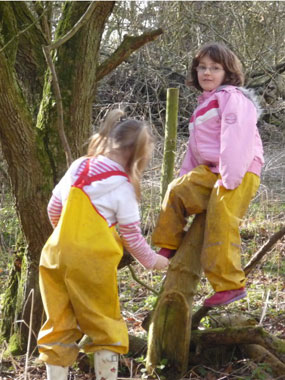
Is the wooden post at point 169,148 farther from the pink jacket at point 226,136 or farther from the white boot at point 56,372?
the white boot at point 56,372

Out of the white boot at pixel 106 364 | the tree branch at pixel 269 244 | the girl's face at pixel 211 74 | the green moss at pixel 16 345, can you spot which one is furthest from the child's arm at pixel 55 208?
the green moss at pixel 16 345

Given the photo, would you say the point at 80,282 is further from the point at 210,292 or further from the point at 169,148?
the point at 210,292

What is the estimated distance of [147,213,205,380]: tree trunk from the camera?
2846 mm

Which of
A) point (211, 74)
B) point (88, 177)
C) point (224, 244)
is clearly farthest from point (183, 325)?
point (211, 74)

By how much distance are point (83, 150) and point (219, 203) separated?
133 cm

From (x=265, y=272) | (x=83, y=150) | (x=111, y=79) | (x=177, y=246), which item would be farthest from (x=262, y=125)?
(x=177, y=246)

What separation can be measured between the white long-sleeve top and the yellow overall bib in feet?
1.26

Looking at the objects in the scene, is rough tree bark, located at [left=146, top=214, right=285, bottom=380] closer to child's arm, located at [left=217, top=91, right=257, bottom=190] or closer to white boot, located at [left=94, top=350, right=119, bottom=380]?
child's arm, located at [left=217, top=91, right=257, bottom=190]

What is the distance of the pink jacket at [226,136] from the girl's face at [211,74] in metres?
0.05

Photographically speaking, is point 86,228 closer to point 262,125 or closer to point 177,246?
point 177,246

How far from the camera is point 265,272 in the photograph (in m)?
5.29

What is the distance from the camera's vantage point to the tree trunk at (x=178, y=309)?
2846mm

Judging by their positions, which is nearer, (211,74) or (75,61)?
(211,74)

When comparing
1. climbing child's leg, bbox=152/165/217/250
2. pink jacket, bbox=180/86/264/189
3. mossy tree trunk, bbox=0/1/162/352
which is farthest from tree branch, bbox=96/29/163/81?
climbing child's leg, bbox=152/165/217/250
